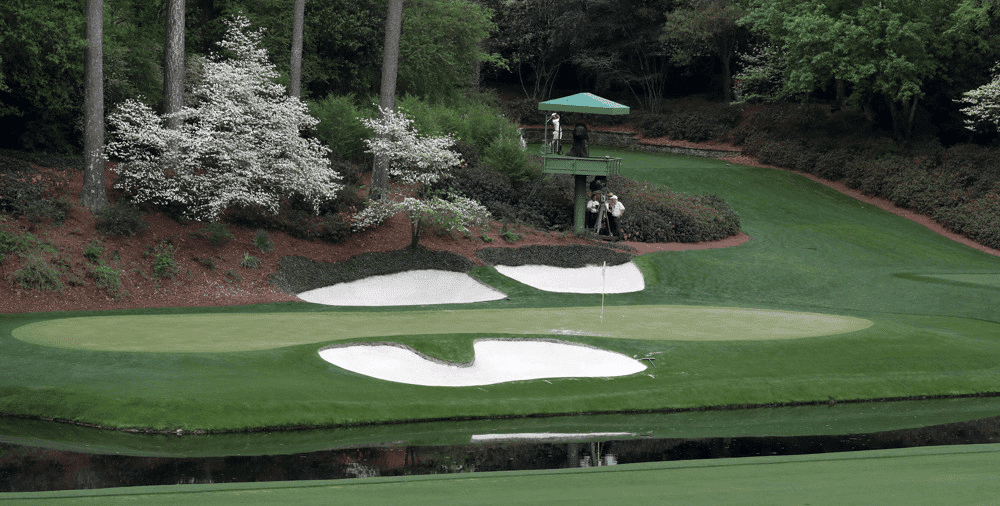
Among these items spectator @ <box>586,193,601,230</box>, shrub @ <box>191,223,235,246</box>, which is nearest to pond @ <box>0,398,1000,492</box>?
shrub @ <box>191,223,235,246</box>

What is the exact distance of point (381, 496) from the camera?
6590 mm

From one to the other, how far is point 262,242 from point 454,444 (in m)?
12.3

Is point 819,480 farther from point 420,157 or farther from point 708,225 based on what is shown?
point 708,225

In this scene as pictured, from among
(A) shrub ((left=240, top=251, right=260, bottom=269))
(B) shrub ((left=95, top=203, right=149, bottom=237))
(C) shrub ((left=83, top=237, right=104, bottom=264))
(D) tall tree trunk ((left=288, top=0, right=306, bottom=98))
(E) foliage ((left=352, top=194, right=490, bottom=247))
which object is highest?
(D) tall tree trunk ((left=288, top=0, right=306, bottom=98))

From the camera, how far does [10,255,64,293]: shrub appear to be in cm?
1706

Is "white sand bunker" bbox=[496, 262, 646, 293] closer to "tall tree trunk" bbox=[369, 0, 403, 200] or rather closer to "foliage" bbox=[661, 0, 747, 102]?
"tall tree trunk" bbox=[369, 0, 403, 200]

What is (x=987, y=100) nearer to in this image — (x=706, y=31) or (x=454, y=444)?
(x=706, y=31)

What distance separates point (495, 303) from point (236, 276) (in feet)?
18.9

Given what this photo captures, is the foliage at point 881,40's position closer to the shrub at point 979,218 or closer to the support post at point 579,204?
the shrub at point 979,218

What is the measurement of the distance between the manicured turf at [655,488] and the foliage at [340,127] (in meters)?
20.6

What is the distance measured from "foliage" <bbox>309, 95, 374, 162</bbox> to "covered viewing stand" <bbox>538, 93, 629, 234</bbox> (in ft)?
19.1

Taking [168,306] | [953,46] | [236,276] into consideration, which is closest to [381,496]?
[168,306]

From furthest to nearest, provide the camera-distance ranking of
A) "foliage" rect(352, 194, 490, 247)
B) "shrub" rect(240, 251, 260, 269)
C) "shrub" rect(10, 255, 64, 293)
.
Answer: "foliage" rect(352, 194, 490, 247) → "shrub" rect(240, 251, 260, 269) → "shrub" rect(10, 255, 64, 293)

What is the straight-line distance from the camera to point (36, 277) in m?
17.2
